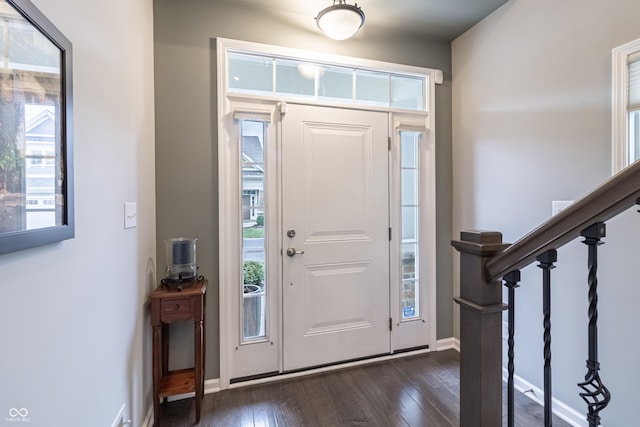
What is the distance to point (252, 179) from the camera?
87.4 inches

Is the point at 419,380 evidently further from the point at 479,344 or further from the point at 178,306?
the point at 178,306

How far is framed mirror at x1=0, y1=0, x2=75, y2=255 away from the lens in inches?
26.3

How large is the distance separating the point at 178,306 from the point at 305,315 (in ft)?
3.16

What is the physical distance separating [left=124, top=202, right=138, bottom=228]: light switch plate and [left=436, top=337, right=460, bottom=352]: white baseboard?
2.60 m

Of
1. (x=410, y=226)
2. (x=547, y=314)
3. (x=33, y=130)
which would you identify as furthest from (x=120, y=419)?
(x=410, y=226)

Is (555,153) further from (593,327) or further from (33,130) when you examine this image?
(33,130)

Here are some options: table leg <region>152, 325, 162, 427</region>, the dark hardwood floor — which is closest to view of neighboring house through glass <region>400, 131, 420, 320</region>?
the dark hardwood floor

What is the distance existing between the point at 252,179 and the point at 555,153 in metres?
2.04

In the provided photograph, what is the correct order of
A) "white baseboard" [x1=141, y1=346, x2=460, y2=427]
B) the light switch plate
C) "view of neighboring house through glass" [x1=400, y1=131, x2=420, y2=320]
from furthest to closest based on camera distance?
1. "view of neighboring house through glass" [x1=400, y1=131, x2=420, y2=320]
2. "white baseboard" [x1=141, y1=346, x2=460, y2=427]
3. the light switch plate

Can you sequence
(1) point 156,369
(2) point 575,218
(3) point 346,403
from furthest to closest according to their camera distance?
1. (3) point 346,403
2. (1) point 156,369
3. (2) point 575,218

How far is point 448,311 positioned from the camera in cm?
273

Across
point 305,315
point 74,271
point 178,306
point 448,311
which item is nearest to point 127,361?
point 178,306
